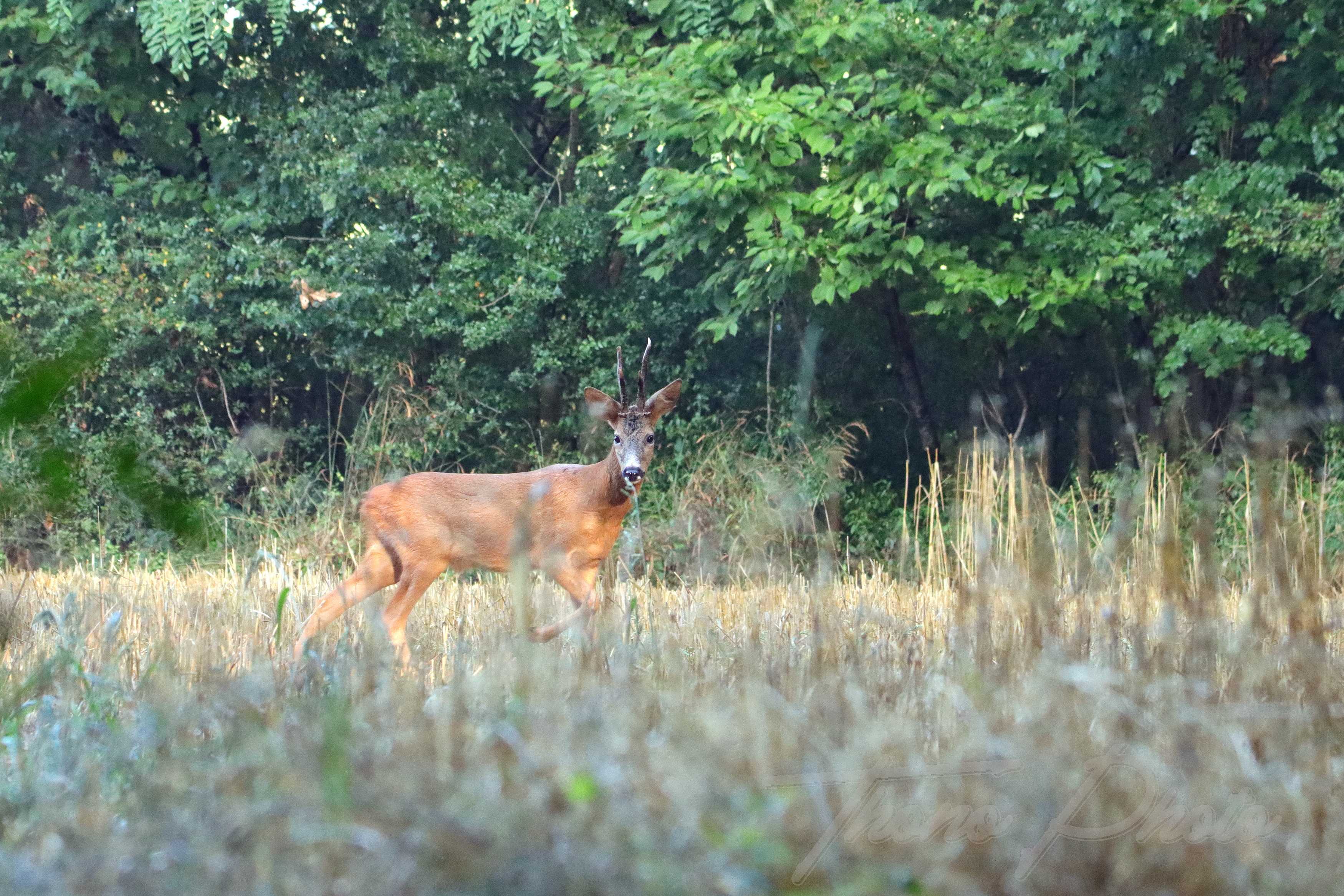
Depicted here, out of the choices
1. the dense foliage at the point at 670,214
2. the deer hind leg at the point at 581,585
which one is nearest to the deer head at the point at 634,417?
the deer hind leg at the point at 581,585

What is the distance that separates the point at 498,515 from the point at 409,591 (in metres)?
0.66

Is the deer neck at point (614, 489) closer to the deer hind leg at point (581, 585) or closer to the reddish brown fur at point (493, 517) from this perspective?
the reddish brown fur at point (493, 517)

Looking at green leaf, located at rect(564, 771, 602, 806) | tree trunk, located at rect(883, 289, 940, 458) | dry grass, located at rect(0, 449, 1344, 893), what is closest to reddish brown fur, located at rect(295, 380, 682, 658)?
dry grass, located at rect(0, 449, 1344, 893)

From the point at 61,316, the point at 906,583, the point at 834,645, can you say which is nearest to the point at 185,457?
the point at 61,316

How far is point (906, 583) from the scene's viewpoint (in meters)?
9.03

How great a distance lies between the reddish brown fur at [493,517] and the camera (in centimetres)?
800

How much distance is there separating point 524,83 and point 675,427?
4.23m

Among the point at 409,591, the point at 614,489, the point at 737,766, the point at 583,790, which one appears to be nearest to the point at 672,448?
the point at 614,489

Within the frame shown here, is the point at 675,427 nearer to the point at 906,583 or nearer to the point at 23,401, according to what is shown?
the point at 906,583

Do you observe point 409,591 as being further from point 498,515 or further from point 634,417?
point 634,417

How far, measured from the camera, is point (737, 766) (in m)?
2.37

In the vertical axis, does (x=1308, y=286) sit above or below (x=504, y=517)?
above

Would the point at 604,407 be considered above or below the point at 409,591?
above

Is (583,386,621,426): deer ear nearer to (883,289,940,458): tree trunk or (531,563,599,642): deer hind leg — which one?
(531,563,599,642): deer hind leg
